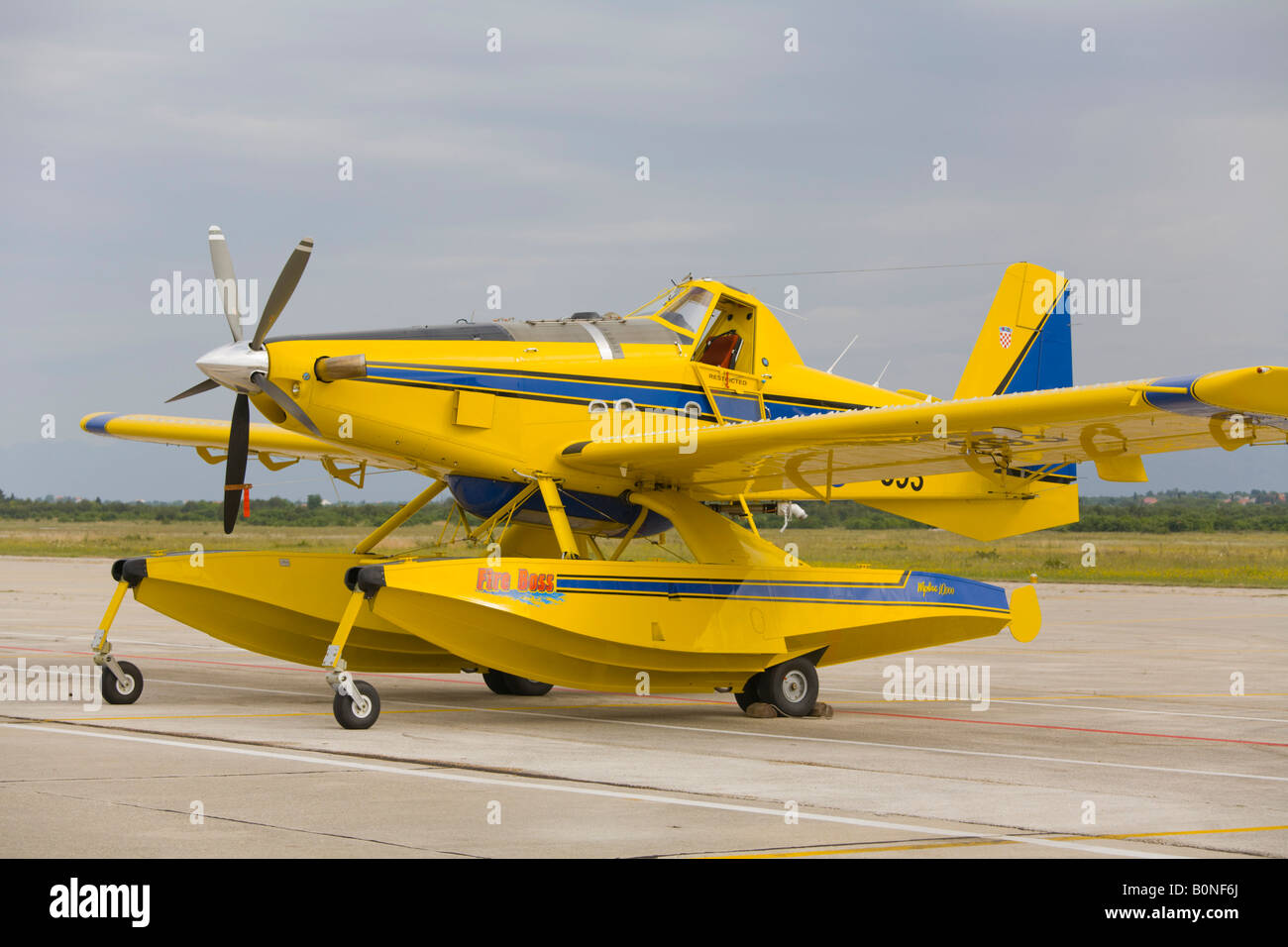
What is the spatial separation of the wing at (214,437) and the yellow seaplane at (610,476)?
2.4 inches

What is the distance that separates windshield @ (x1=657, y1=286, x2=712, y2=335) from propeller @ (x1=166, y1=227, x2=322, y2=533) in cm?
384

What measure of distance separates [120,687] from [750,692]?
578cm

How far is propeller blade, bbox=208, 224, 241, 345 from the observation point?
434 inches

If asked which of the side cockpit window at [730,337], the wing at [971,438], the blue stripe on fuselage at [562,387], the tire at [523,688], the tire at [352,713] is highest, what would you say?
the side cockpit window at [730,337]

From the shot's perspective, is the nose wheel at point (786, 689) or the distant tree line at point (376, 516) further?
the distant tree line at point (376, 516)

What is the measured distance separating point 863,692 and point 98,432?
Answer: 958cm

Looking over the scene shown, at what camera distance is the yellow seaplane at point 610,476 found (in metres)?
10.7

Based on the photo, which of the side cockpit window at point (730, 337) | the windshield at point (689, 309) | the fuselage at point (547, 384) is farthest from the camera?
the side cockpit window at point (730, 337)

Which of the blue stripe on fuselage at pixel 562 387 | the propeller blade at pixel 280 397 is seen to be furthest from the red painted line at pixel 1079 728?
the propeller blade at pixel 280 397

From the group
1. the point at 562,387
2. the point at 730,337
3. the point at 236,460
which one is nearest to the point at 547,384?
the point at 562,387

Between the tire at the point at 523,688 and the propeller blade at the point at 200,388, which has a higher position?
the propeller blade at the point at 200,388

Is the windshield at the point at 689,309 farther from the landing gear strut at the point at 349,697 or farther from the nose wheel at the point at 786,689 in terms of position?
the landing gear strut at the point at 349,697

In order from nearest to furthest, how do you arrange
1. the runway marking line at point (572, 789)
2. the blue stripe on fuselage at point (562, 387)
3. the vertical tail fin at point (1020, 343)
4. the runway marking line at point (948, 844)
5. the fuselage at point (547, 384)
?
the runway marking line at point (948, 844), the runway marking line at point (572, 789), the fuselage at point (547, 384), the blue stripe on fuselage at point (562, 387), the vertical tail fin at point (1020, 343)
